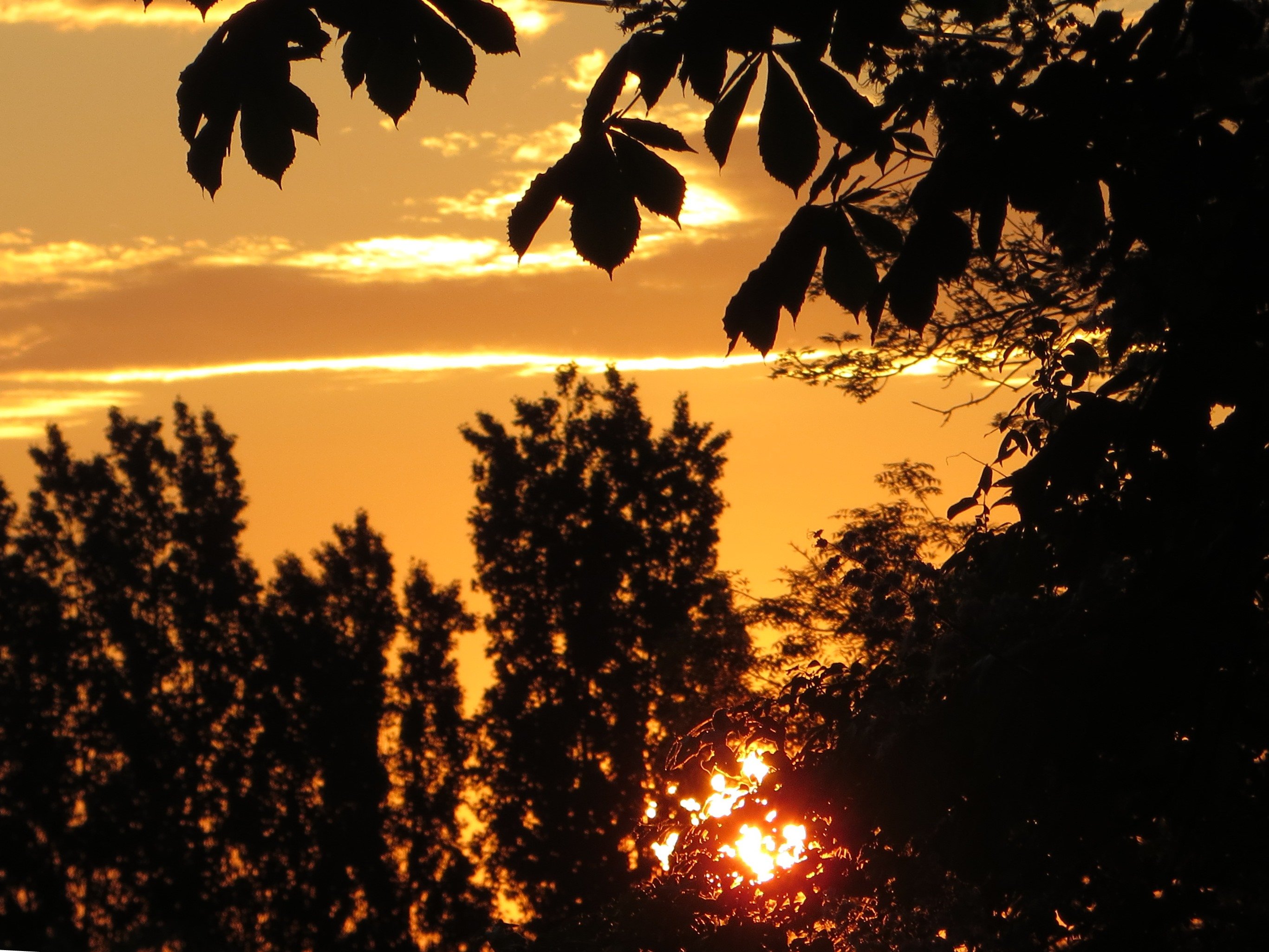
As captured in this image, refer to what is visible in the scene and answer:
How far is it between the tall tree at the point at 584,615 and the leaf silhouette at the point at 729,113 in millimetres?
26195

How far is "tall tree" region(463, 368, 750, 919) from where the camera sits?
3231 centimetres

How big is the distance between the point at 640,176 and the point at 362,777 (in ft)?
116

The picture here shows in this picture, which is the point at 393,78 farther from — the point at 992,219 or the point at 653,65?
the point at 992,219

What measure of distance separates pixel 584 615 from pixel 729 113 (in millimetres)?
32812

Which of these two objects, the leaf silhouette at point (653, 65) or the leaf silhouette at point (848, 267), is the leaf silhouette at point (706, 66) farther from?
the leaf silhouette at point (848, 267)

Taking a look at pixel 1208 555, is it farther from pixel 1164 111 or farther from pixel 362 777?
pixel 362 777

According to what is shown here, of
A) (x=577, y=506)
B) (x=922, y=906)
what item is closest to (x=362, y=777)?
(x=577, y=506)

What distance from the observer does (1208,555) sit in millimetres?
3223

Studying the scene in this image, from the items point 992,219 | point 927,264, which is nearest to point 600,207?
point 927,264

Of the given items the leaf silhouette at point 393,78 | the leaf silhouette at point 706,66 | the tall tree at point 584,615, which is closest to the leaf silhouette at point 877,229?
the leaf silhouette at point 706,66

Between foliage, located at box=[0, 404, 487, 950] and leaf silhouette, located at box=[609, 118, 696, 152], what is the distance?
107 ft

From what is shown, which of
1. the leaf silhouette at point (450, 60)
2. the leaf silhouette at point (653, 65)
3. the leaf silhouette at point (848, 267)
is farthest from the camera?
the leaf silhouette at point (848, 267)

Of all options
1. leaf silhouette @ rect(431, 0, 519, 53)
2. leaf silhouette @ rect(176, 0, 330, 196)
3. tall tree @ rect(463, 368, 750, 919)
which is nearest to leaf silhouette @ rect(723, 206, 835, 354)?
leaf silhouette @ rect(431, 0, 519, 53)

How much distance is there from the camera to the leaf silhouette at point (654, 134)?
2234mm
